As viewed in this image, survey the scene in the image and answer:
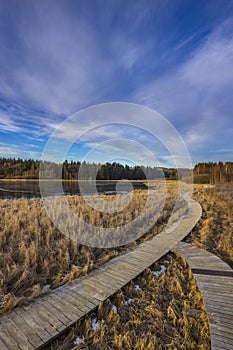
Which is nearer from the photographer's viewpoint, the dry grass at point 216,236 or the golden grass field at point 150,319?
the golden grass field at point 150,319

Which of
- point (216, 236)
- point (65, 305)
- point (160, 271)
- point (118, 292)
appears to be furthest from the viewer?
point (216, 236)

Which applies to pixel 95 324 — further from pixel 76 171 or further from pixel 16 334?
pixel 76 171

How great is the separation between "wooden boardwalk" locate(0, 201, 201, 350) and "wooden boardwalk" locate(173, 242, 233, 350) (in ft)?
3.06

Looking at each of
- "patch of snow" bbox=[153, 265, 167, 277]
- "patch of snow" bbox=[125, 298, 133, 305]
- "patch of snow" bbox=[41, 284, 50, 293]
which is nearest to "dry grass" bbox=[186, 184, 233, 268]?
"patch of snow" bbox=[153, 265, 167, 277]

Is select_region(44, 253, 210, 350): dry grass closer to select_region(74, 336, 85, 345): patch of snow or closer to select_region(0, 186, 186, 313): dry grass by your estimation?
select_region(74, 336, 85, 345): patch of snow

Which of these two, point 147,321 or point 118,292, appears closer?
point 147,321

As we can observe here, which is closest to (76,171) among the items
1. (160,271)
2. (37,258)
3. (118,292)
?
(37,258)

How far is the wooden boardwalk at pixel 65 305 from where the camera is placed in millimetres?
2311

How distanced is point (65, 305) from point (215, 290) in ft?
9.01

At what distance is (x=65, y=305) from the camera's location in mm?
2943

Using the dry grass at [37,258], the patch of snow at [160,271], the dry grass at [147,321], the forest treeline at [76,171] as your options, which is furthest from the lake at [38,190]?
the forest treeline at [76,171]

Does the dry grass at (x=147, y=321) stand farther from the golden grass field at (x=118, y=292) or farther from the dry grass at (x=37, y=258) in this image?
the dry grass at (x=37, y=258)

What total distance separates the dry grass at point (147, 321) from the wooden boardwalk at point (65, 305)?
137mm

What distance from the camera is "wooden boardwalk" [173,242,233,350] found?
2352 mm
